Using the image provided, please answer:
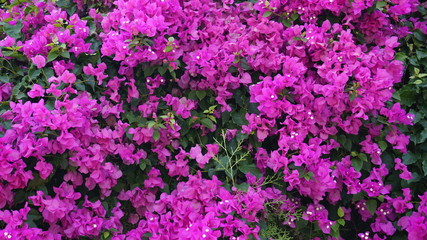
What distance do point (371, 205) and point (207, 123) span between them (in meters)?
0.83

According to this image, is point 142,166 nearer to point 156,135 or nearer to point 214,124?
point 156,135

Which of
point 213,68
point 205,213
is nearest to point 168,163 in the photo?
point 205,213

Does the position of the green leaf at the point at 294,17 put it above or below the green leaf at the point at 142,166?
above

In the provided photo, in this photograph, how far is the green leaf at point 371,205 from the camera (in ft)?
7.02

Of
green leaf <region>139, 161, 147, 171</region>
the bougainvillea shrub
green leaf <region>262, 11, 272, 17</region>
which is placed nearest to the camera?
the bougainvillea shrub

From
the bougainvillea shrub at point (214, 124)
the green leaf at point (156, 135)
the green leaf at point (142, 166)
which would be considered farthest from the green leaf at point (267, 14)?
the green leaf at point (142, 166)

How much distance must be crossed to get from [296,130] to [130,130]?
74cm

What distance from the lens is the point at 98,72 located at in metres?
2.16

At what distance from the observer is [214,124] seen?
2.27 meters

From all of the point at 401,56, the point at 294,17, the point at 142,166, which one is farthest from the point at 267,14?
the point at 142,166

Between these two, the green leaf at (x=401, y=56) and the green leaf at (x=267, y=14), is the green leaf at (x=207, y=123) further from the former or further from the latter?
the green leaf at (x=401, y=56)

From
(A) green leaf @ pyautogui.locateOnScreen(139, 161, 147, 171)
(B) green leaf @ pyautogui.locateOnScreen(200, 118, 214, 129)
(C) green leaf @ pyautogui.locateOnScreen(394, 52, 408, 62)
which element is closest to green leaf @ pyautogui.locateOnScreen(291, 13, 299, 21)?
(C) green leaf @ pyautogui.locateOnScreen(394, 52, 408, 62)

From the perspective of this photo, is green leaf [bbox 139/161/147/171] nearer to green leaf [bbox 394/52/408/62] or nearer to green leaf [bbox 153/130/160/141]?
green leaf [bbox 153/130/160/141]

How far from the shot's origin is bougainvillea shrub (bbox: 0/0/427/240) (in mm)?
1988
